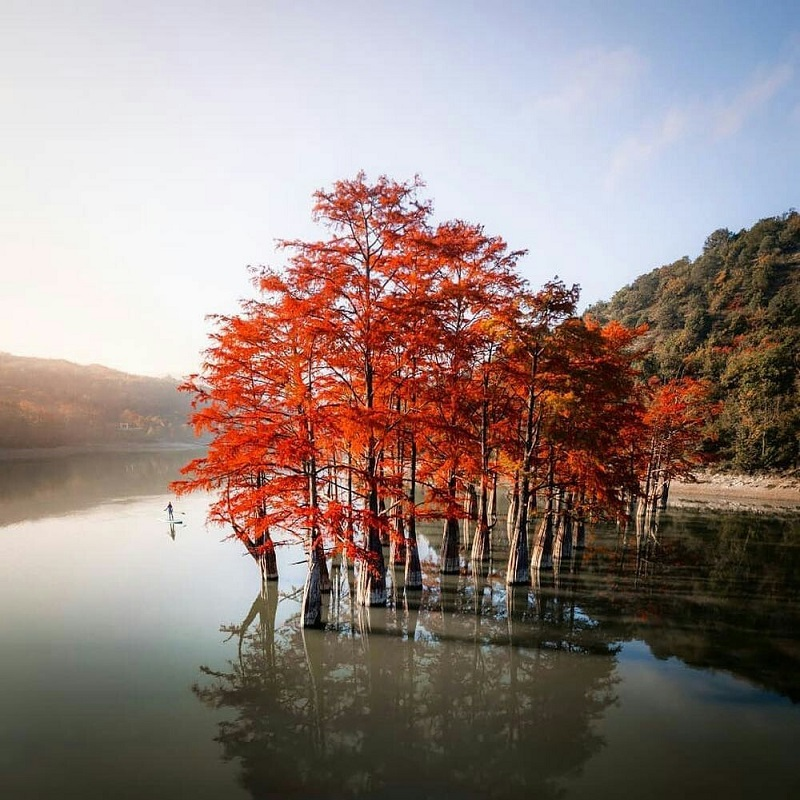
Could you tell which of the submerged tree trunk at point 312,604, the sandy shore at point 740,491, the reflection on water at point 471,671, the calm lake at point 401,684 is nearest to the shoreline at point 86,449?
the calm lake at point 401,684

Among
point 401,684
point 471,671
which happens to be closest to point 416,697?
point 401,684

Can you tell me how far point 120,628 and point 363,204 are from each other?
18.7 meters

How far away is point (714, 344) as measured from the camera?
7944cm

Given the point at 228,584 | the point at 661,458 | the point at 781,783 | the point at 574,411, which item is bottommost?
the point at 228,584

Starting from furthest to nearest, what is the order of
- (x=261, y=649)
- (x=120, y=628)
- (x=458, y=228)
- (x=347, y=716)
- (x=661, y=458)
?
(x=661, y=458)
(x=458, y=228)
(x=120, y=628)
(x=261, y=649)
(x=347, y=716)

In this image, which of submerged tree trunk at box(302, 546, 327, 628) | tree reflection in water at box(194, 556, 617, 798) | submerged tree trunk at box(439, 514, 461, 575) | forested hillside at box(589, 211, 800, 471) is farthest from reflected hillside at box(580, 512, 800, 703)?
forested hillside at box(589, 211, 800, 471)

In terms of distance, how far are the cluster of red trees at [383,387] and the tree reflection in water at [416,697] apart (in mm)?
2342

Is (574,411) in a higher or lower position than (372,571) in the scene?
higher

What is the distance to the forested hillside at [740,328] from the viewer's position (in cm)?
6072

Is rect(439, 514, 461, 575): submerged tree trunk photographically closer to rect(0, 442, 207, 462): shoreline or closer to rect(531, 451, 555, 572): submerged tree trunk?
rect(531, 451, 555, 572): submerged tree trunk

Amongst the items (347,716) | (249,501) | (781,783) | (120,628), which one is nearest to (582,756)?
(781,783)

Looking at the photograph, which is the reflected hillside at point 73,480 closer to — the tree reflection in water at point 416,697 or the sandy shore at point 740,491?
the tree reflection in water at point 416,697

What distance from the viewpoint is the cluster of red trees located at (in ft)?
56.1

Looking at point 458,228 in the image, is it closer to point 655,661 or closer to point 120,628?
point 655,661
